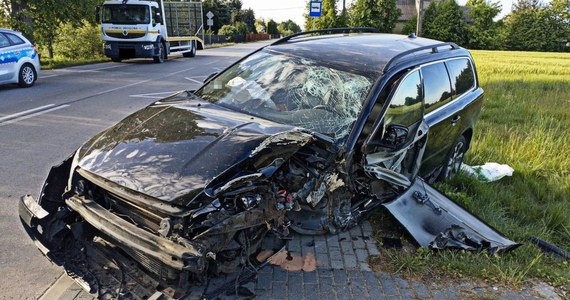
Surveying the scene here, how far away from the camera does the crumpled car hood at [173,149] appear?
2600 mm

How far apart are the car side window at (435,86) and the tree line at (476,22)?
135 feet

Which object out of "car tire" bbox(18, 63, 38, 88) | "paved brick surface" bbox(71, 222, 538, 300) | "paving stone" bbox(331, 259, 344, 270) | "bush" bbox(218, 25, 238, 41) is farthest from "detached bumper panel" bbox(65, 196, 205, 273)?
"bush" bbox(218, 25, 238, 41)

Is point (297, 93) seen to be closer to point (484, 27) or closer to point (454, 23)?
point (454, 23)

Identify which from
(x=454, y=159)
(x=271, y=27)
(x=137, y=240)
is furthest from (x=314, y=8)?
(x=271, y=27)

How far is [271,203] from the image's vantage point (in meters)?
2.75

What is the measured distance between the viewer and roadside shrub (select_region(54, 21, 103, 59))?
69.8 feet

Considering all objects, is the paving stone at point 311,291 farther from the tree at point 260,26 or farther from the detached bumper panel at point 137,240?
the tree at point 260,26

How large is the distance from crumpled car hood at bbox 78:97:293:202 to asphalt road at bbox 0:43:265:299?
3.31 ft

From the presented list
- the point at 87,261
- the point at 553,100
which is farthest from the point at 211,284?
the point at 553,100

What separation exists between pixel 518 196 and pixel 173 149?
426 cm

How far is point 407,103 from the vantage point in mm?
3967

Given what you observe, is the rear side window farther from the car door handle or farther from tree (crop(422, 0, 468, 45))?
tree (crop(422, 0, 468, 45))

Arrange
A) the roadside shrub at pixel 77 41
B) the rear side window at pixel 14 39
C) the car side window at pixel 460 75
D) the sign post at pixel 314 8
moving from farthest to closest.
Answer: the sign post at pixel 314 8
the roadside shrub at pixel 77 41
the rear side window at pixel 14 39
the car side window at pixel 460 75

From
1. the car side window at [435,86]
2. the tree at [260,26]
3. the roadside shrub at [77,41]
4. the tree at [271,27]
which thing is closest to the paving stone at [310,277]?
the car side window at [435,86]
